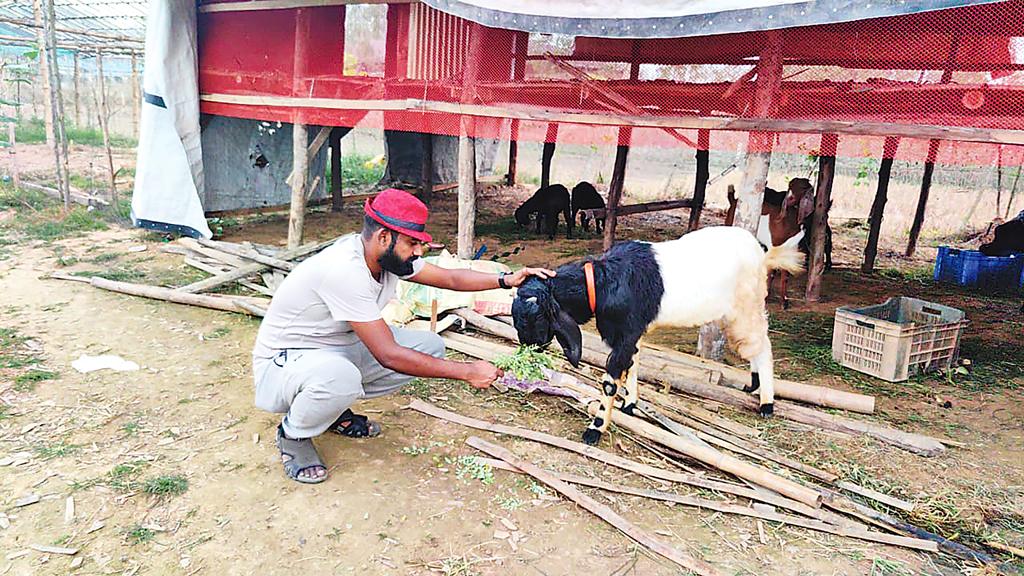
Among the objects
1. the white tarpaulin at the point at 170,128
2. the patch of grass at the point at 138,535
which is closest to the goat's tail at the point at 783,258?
the patch of grass at the point at 138,535

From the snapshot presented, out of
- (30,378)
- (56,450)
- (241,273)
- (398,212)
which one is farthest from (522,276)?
(241,273)

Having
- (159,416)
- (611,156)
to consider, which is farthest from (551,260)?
(611,156)

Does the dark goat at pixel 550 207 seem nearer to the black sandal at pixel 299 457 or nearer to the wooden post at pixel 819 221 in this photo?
the wooden post at pixel 819 221

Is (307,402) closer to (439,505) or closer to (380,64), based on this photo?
(439,505)

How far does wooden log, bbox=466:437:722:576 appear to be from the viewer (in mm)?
2953

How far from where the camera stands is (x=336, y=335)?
3.61m

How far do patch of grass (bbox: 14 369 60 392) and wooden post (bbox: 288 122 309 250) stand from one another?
12.2 ft

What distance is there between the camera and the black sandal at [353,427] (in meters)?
4.01

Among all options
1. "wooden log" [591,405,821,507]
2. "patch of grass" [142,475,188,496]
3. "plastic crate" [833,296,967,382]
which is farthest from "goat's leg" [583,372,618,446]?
"plastic crate" [833,296,967,382]

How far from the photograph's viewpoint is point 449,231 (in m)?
10.7

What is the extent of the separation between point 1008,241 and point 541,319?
A: 779 centimetres

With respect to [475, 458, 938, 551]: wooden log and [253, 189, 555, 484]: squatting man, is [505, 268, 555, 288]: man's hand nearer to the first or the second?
[253, 189, 555, 484]: squatting man

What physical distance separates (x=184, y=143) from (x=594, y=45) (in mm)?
5478

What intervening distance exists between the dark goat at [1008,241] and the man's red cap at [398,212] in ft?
27.7
